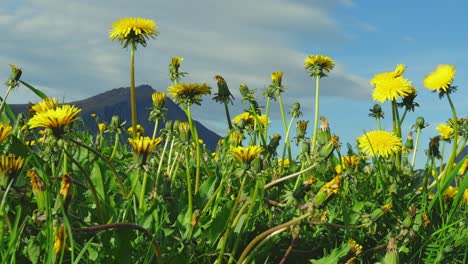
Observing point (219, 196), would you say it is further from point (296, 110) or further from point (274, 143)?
point (296, 110)

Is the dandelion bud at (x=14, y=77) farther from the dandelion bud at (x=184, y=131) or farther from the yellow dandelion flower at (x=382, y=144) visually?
the yellow dandelion flower at (x=382, y=144)

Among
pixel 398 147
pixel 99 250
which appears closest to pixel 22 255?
pixel 99 250

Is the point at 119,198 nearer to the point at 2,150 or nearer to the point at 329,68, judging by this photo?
the point at 2,150

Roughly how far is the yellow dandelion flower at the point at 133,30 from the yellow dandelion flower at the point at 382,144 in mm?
1416

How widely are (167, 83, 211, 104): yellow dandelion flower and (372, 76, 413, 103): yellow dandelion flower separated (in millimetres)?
1595

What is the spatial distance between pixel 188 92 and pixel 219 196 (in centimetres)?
51

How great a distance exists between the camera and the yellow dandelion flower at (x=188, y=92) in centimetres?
291

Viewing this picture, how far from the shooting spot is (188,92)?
2936 mm

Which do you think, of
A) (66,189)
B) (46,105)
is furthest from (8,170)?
(46,105)

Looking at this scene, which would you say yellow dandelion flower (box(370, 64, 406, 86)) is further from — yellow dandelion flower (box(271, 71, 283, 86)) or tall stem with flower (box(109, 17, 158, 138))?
tall stem with flower (box(109, 17, 158, 138))

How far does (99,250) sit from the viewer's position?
2365 mm

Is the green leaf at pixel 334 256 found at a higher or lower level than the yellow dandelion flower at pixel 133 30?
lower

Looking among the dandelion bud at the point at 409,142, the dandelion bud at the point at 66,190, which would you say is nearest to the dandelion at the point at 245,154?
the dandelion bud at the point at 66,190

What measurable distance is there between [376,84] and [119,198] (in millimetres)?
2070
